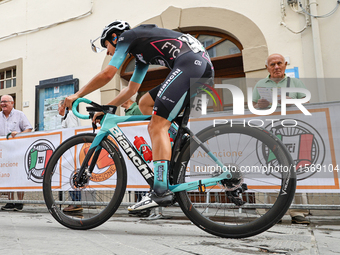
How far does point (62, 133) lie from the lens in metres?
4.55

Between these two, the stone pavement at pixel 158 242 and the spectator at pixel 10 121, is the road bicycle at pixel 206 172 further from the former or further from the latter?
the spectator at pixel 10 121

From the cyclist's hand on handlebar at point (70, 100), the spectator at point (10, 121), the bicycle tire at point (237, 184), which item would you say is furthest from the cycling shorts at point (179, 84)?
the spectator at point (10, 121)

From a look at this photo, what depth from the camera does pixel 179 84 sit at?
2.21 metres

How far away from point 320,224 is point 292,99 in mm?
1421

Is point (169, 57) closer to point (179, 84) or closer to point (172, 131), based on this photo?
point (179, 84)

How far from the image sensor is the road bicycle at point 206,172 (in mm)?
1998

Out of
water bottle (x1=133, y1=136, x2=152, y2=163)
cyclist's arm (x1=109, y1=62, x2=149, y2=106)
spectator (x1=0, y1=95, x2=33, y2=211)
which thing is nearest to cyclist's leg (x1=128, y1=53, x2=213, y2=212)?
water bottle (x1=133, y1=136, x2=152, y2=163)

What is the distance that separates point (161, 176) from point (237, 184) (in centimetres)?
55

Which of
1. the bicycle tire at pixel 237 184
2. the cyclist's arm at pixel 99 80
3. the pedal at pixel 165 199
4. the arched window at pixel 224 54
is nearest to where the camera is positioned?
the bicycle tire at pixel 237 184

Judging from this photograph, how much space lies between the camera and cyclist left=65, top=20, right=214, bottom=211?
7.25 feet

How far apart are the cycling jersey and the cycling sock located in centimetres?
34

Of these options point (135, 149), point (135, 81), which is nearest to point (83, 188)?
point (135, 149)

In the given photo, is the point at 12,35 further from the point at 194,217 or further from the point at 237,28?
the point at 194,217

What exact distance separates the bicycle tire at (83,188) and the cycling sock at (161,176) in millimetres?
353
